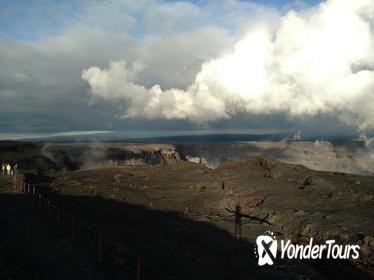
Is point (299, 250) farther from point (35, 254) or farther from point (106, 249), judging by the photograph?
point (35, 254)

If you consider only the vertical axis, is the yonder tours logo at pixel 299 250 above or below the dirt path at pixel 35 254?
below

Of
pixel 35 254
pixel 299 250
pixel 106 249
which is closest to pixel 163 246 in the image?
pixel 106 249

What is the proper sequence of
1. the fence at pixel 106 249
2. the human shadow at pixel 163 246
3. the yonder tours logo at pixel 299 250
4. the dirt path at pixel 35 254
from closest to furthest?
the dirt path at pixel 35 254
the fence at pixel 106 249
the human shadow at pixel 163 246
the yonder tours logo at pixel 299 250

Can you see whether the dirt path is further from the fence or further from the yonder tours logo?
the yonder tours logo

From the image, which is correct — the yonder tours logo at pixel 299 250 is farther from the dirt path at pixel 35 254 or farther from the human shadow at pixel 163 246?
the dirt path at pixel 35 254

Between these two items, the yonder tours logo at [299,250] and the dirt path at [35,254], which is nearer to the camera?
the dirt path at [35,254]

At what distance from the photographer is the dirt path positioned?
15516 millimetres

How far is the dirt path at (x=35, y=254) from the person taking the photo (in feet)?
50.9

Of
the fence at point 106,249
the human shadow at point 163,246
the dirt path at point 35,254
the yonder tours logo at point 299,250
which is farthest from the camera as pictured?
the yonder tours logo at point 299,250

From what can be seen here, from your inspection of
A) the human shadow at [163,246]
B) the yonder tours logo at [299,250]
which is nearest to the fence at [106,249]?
the human shadow at [163,246]

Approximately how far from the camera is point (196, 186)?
42.2 metres

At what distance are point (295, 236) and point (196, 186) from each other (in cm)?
1974

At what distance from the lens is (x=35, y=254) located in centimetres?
1830

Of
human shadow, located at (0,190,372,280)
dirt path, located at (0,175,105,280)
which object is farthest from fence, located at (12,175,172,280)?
dirt path, located at (0,175,105,280)
